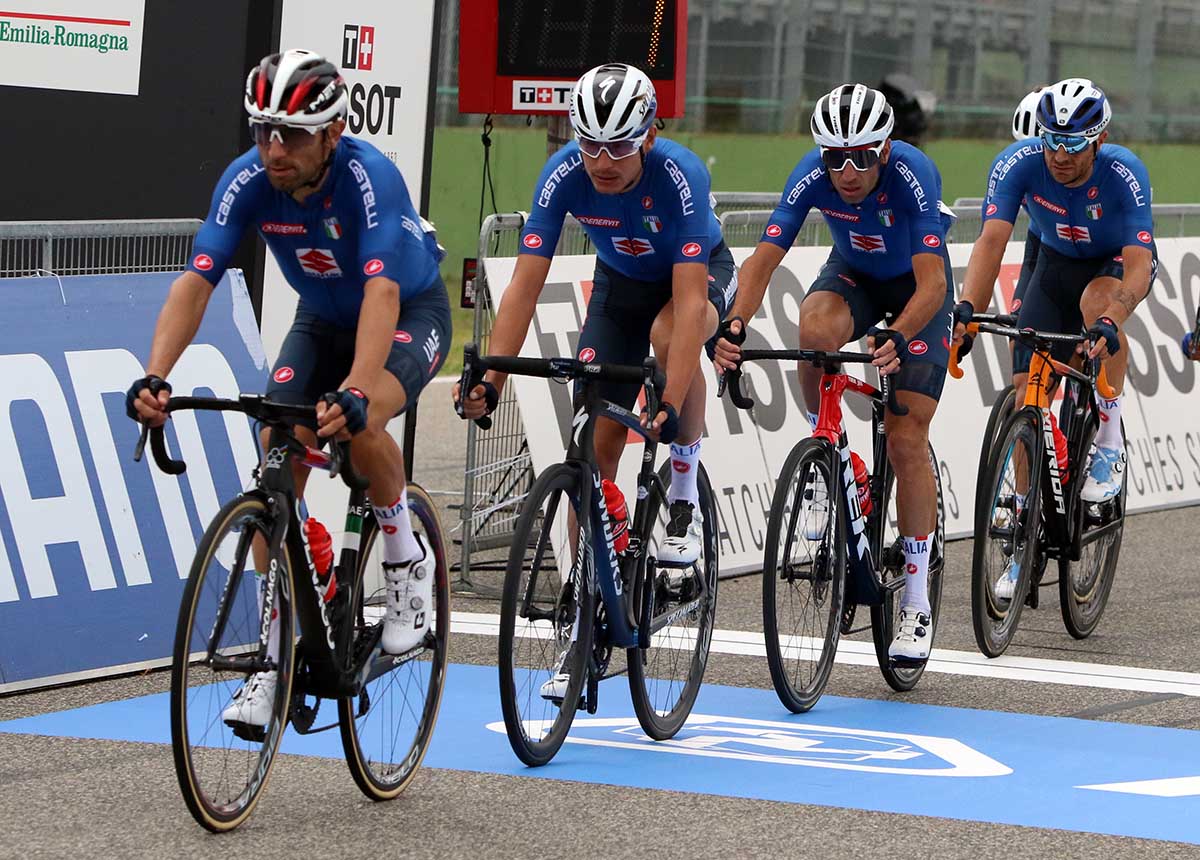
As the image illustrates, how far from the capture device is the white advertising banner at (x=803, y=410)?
9766mm

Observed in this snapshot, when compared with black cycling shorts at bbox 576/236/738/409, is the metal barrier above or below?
above

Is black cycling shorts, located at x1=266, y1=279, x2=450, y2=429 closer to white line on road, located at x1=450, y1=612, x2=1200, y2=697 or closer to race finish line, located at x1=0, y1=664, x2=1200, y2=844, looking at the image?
race finish line, located at x1=0, y1=664, x2=1200, y2=844

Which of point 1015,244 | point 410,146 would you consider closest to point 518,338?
point 410,146

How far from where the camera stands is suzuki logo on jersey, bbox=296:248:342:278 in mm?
6016

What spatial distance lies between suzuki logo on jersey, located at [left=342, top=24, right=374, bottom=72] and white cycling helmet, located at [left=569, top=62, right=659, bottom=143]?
10.3ft

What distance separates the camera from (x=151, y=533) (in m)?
7.89

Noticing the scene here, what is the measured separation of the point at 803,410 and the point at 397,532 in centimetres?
541

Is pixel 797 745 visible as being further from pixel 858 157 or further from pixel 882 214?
pixel 858 157

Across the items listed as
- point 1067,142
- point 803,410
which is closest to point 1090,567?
point 1067,142

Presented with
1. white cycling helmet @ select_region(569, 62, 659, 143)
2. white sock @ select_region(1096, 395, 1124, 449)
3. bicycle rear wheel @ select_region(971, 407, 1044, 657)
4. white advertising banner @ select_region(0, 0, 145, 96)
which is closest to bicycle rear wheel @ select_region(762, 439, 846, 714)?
bicycle rear wheel @ select_region(971, 407, 1044, 657)

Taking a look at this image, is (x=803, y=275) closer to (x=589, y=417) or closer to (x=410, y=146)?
(x=410, y=146)

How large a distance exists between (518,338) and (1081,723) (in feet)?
8.30

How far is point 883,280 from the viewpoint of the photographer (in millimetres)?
7961

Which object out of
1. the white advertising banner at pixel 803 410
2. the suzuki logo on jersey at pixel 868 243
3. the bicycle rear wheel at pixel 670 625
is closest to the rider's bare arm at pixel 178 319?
the bicycle rear wheel at pixel 670 625
